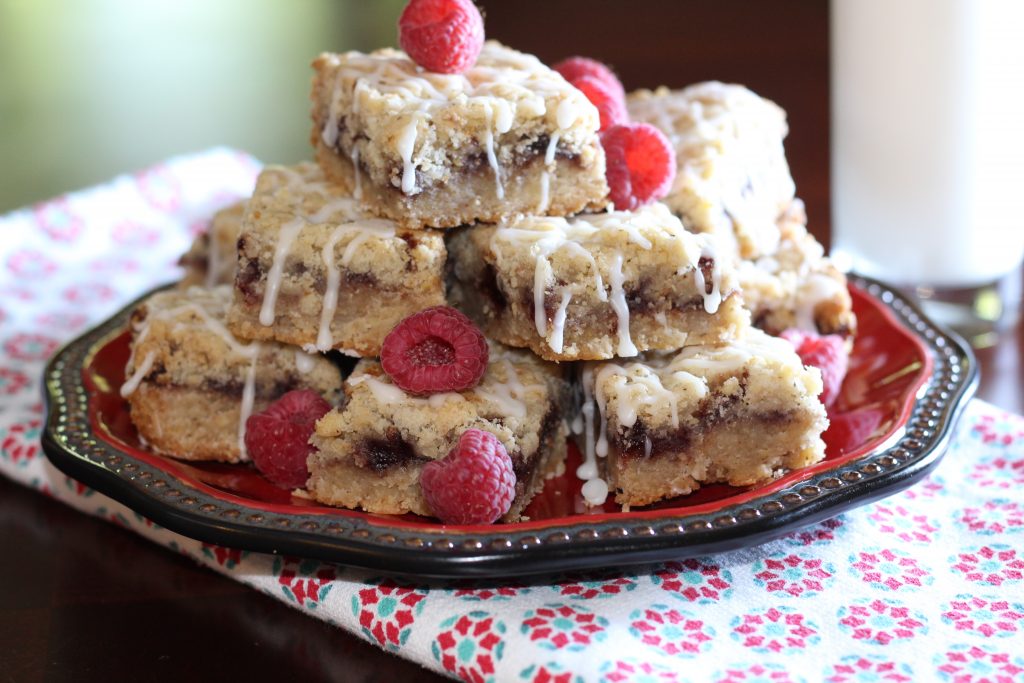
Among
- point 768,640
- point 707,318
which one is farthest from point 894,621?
point 707,318

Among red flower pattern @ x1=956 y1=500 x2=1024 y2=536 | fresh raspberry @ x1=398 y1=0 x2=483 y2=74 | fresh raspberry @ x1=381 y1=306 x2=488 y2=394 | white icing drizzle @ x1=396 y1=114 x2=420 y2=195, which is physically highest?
fresh raspberry @ x1=398 y1=0 x2=483 y2=74

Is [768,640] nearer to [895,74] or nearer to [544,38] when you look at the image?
[895,74]

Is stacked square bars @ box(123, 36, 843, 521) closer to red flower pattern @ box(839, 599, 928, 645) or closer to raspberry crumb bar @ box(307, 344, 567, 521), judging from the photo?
raspberry crumb bar @ box(307, 344, 567, 521)

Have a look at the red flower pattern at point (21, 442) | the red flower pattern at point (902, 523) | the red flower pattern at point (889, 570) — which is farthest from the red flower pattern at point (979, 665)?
the red flower pattern at point (21, 442)

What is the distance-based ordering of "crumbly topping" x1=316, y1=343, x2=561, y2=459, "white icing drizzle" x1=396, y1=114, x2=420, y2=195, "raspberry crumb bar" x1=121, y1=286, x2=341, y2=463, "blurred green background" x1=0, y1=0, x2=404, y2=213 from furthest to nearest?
"blurred green background" x1=0, y1=0, x2=404, y2=213, "raspberry crumb bar" x1=121, y1=286, x2=341, y2=463, "white icing drizzle" x1=396, y1=114, x2=420, y2=195, "crumbly topping" x1=316, y1=343, x2=561, y2=459

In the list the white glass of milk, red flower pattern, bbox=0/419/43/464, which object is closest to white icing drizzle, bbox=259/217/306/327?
red flower pattern, bbox=0/419/43/464

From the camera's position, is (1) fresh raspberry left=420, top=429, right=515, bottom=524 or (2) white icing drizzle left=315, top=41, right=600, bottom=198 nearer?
(1) fresh raspberry left=420, top=429, right=515, bottom=524
